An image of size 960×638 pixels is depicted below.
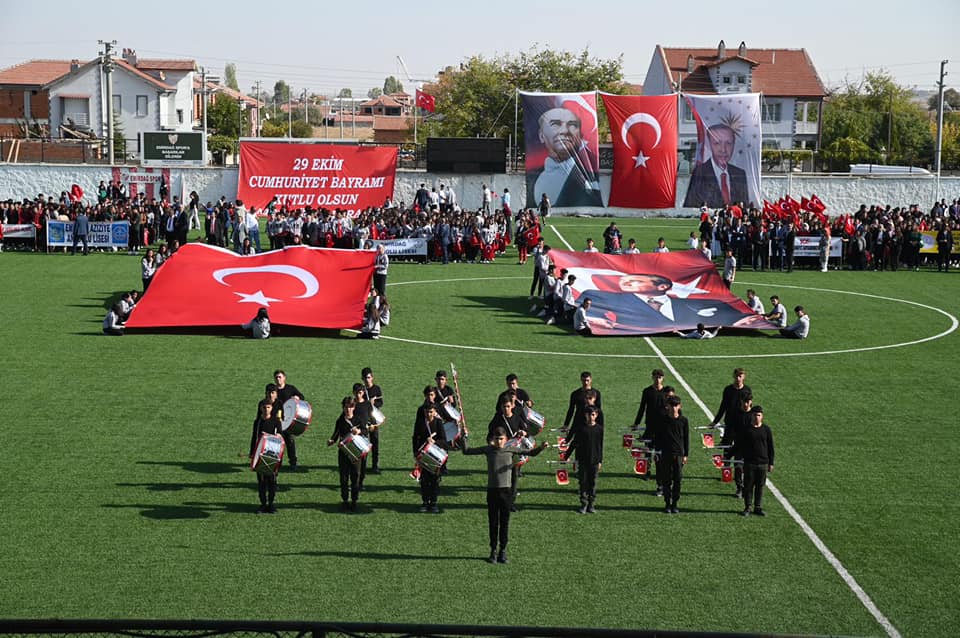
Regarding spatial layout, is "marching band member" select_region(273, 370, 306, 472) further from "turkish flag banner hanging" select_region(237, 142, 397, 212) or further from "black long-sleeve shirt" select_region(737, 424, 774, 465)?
"turkish flag banner hanging" select_region(237, 142, 397, 212)

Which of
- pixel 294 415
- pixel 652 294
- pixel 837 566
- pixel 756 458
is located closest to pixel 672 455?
pixel 756 458

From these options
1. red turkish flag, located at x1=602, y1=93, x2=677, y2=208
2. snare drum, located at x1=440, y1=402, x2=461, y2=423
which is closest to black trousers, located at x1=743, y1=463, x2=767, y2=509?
snare drum, located at x1=440, y1=402, x2=461, y2=423

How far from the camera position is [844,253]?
38969 millimetres

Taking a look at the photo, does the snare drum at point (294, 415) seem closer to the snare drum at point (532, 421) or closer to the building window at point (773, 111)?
the snare drum at point (532, 421)

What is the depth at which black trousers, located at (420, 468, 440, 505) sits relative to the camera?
14.0 m

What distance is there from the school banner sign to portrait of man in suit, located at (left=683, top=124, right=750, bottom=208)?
75.1ft

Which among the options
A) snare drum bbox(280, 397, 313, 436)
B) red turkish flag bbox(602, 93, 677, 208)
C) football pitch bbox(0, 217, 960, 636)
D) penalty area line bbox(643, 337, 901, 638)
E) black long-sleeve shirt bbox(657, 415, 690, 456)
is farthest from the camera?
red turkish flag bbox(602, 93, 677, 208)

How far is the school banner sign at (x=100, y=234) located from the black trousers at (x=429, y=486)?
2856 cm

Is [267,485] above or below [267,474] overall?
below

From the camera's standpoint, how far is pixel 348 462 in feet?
45.4

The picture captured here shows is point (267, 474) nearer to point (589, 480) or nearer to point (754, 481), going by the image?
point (589, 480)

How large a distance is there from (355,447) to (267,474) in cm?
113

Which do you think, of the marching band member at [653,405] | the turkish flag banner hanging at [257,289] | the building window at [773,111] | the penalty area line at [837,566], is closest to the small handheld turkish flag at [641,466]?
the marching band member at [653,405]

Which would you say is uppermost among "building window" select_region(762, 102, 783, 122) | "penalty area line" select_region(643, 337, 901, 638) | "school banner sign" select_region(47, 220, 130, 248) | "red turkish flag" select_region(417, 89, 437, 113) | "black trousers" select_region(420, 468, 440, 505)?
"building window" select_region(762, 102, 783, 122)
